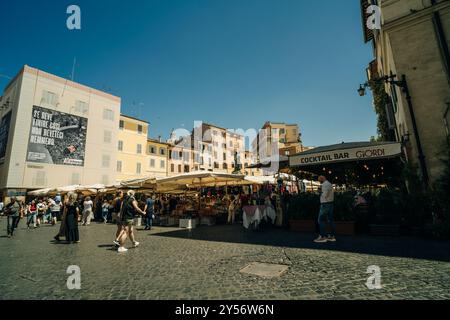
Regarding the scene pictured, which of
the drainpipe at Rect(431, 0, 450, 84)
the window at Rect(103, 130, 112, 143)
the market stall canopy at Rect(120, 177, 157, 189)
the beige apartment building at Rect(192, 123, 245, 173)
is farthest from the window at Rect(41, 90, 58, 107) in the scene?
the drainpipe at Rect(431, 0, 450, 84)

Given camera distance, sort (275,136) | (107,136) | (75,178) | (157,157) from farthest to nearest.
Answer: (275,136), (157,157), (107,136), (75,178)

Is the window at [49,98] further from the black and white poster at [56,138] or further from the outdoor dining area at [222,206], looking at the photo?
the outdoor dining area at [222,206]

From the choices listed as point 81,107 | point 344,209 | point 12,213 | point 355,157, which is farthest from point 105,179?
point 355,157

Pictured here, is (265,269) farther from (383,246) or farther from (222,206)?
(222,206)

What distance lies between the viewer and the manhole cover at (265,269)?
4.11 metres

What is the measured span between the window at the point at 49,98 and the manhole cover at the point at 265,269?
36279mm

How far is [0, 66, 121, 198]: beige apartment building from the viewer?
90.0 ft

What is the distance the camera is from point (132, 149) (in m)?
38.7

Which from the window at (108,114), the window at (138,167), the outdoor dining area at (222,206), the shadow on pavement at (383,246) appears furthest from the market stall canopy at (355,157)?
the window at (108,114)

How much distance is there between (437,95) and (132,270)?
12.0 m

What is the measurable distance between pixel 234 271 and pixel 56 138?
3433 cm
